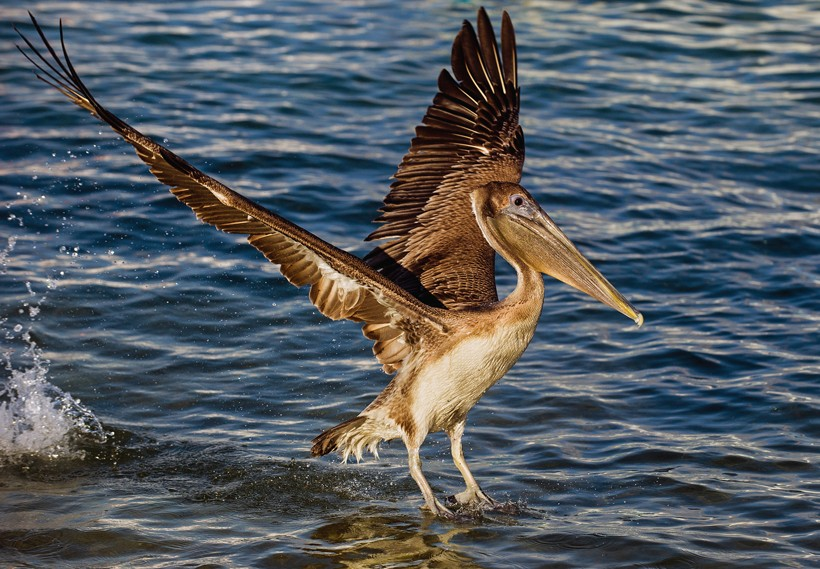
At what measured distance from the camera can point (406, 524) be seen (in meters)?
6.25

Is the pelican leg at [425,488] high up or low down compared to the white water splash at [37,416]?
down

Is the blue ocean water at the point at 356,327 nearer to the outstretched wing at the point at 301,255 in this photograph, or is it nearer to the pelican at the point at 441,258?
the pelican at the point at 441,258

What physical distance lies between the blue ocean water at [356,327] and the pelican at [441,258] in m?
0.57


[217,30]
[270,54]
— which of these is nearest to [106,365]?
[270,54]

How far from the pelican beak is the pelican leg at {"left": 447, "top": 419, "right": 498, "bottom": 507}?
1014mm

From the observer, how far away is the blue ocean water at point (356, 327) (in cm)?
618

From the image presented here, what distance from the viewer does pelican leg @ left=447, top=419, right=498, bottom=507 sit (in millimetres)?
6355

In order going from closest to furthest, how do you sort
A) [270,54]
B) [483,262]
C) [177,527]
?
[177,527], [483,262], [270,54]

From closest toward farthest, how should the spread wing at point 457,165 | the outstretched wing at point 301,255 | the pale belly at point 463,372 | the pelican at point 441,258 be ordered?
the outstretched wing at point 301,255 < the pelican at point 441,258 < the pale belly at point 463,372 < the spread wing at point 457,165

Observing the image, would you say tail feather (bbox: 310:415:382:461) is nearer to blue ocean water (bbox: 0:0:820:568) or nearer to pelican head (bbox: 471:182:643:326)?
blue ocean water (bbox: 0:0:820:568)

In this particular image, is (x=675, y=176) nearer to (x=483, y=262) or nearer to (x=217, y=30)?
(x=483, y=262)

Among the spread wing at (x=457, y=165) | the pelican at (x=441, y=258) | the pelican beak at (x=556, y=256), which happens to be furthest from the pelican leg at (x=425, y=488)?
the pelican beak at (x=556, y=256)

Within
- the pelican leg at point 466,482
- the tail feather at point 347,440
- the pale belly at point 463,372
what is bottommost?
the pelican leg at point 466,482

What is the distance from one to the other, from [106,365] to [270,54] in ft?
24.1
